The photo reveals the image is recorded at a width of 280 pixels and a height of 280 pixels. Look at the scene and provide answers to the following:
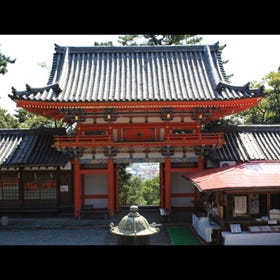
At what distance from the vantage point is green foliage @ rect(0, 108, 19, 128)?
122 ft

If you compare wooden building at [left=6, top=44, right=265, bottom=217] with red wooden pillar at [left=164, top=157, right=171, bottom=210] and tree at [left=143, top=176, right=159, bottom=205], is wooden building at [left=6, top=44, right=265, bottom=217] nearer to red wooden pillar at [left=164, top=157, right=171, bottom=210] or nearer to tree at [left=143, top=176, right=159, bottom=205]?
red wooden pillar at [left=164, top=157, right=171, bottom=210]

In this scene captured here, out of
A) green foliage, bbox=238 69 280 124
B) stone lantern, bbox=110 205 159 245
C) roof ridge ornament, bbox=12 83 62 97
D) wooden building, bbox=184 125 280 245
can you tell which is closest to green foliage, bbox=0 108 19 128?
roof ridge ornament, bbox=12 83 62 97

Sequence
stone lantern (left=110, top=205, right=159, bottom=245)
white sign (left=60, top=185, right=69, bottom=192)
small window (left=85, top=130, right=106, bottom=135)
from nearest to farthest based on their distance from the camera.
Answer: stone lantern (left=110, top=205, right=159, bottom=245), small window (left=85, top=130, right=106, bottom=135), white sign (left=60, top=185, right=69, bottom=192)

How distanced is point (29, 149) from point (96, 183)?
12.5 ft

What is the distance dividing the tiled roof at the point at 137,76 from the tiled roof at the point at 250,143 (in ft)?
9.20

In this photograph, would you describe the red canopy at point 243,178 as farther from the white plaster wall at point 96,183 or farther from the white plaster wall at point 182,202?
the white plaster wall at point 96,183

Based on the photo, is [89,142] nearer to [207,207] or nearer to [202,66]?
[207,207]

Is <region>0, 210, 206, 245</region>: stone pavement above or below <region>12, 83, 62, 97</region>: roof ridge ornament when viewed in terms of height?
below

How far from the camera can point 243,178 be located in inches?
523

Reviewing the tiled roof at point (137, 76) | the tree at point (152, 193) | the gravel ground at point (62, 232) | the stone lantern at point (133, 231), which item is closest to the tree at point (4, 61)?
the tiled roof at point (137, 76)

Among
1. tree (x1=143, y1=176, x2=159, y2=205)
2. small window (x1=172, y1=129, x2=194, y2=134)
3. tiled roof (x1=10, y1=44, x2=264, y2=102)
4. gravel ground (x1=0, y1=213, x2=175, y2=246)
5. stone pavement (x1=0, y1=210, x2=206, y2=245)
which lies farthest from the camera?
tree (x1=143, y1=176, x2=159, y2=205)

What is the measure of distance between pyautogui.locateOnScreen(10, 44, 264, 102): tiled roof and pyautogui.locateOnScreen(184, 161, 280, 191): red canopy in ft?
12.9

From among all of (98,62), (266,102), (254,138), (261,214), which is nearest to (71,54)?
(98,62)

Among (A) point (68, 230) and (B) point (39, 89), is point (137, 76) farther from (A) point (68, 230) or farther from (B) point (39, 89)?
(A) point (68, 230)
